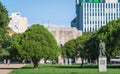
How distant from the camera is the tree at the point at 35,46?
76188mm

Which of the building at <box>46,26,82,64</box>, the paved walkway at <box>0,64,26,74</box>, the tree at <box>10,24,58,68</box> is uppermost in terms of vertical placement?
the building at <box>46,26,82,64</box>

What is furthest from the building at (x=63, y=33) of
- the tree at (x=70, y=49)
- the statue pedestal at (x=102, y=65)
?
the statue pedestal at (x=102, y=65)

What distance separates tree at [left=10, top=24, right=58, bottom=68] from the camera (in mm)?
76188

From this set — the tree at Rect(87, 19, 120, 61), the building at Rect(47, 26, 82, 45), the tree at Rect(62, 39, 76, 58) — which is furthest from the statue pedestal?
the building at Rect(47, 26, 82, 45)

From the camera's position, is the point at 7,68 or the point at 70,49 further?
the point at 70,49

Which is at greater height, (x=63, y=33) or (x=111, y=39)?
(x=63, y=33)

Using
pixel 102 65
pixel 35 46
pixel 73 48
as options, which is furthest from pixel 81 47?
pixel 102 65

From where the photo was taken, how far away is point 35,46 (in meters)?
76.1

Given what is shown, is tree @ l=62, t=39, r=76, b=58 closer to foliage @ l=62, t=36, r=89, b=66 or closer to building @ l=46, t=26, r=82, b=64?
foliage @ l=62, t=36, r=89, b=66

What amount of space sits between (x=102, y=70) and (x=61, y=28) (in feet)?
366

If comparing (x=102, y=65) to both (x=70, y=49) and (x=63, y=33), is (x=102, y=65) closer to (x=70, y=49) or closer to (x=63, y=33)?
(x=70, y=49)

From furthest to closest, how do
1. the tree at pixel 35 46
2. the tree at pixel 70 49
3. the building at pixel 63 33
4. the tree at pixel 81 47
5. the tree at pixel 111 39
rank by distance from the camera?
1. the building at pixel 63 33
2. the tree at pixel 70 49
3. the tree at pixel 81 47
4. the tree at pixel 111 39
5. the tree at pixel 35 46

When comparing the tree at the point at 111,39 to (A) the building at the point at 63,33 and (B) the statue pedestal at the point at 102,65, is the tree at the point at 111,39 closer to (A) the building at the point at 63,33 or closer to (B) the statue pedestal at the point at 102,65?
(B) the statue pedestal at the point at 102,65

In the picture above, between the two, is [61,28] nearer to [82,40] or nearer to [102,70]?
[82,40]
